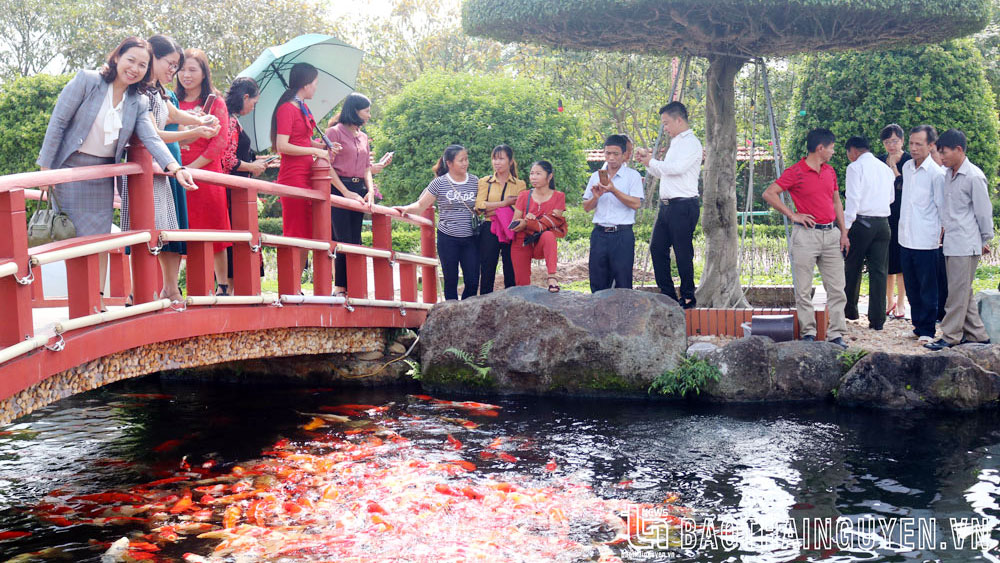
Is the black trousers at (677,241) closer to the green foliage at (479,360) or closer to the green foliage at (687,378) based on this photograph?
the green foliage at (687,378)

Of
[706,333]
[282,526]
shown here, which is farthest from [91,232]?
[706,333]

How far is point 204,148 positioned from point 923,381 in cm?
560

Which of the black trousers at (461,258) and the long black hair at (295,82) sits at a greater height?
the long black hair at (295,82)

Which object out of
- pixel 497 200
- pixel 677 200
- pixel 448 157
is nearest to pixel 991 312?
pixel 677 200

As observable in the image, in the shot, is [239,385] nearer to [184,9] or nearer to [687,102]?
[687,102]

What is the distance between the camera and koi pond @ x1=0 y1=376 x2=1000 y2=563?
483 cm

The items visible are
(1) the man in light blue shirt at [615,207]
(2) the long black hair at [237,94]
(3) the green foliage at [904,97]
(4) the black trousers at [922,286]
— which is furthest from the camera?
(3) the green foliage at [904,97]

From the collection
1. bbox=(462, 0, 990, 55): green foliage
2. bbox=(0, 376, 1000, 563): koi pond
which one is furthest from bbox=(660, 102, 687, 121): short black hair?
bbox=(0, 376, 1000, 563): koi pond

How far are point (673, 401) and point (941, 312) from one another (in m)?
3.03

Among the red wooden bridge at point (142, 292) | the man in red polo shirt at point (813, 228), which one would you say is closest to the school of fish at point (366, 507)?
the red wooden bridge at point (142, 292)

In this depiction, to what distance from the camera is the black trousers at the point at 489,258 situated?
28.5ft

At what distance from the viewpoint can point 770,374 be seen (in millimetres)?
7613

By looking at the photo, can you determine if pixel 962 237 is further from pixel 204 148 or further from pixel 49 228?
pixel 49 228

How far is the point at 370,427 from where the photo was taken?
7172 mm
